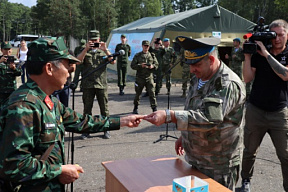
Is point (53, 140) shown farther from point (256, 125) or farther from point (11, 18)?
point (11, 18)

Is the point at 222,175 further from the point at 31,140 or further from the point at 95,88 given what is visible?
the point at 95,88

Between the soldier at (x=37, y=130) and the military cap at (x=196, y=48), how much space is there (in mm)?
932

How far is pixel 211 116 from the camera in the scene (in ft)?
6.96

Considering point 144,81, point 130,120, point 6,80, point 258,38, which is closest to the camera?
point 130,120

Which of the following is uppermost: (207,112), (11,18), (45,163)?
(11,18)

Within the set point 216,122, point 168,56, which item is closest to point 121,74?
point 168,56

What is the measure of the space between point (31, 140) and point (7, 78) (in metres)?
5.15

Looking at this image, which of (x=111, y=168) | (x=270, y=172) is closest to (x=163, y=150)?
(x=270, y=172)

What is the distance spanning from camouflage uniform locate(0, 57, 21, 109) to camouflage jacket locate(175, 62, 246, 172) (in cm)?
491

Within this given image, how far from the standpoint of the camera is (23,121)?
1.65 meters

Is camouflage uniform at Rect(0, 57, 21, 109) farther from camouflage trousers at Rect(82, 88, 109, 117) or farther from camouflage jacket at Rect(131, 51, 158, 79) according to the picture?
camouflage jacket at Rect(131, 51, 158, 79)

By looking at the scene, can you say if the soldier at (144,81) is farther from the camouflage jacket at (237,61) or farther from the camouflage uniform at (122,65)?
the camouflage jacket at (237,61)

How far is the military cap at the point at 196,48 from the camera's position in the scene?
7.51 feet

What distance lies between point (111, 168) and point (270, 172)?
10.9 feet
